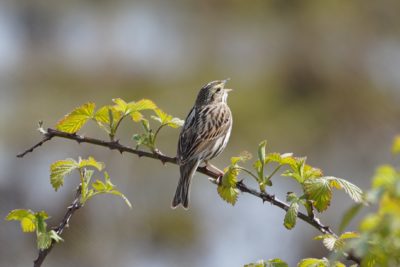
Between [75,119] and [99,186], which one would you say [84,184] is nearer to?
[99,186]

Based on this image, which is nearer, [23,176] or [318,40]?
[23,176]

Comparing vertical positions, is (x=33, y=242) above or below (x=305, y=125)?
above

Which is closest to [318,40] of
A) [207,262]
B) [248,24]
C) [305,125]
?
[248,24]

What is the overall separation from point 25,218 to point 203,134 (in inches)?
106

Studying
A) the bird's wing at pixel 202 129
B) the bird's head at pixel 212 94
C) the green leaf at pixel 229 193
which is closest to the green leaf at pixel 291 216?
the green leaf at pixel 229 193

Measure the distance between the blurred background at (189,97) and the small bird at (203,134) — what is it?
14.2ft

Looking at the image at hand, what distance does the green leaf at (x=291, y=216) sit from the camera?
111 inches

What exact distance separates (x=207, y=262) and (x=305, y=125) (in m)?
8.32

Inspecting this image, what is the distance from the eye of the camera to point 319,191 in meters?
2.90

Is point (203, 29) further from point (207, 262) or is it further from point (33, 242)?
point (33, 242)

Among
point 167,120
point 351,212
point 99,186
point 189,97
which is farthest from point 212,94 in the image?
point 189,97

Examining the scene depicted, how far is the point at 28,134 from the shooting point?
18.0 metres

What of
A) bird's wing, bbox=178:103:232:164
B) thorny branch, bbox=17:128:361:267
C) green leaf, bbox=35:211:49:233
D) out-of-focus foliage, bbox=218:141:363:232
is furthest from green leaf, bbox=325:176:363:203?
bird's wing, bbox=178:103:232:164

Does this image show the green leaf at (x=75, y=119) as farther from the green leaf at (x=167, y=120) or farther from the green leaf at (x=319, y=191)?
the green leaf at (x=319, y=191)
